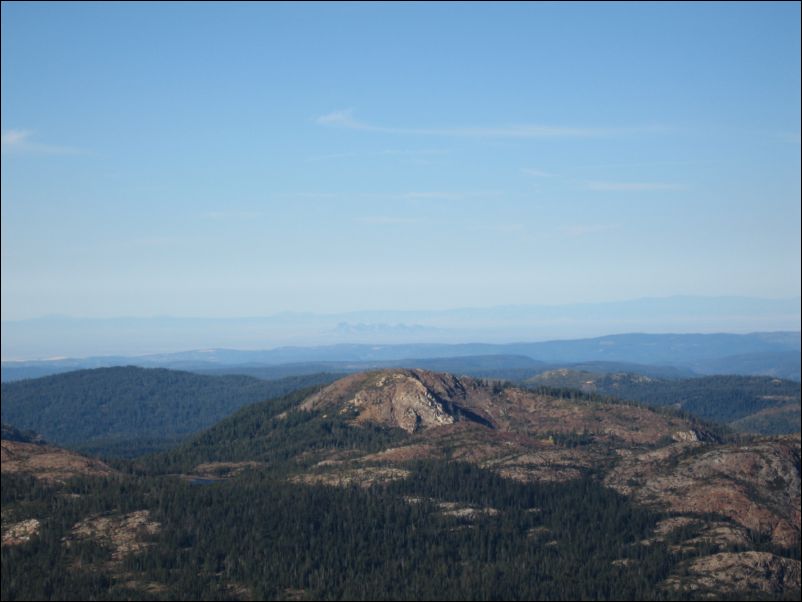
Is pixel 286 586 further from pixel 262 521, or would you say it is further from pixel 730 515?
pixel 730 515

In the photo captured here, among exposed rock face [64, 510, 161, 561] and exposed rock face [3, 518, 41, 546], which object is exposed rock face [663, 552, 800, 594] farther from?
exposed rock face [3, 518, 41, 546]

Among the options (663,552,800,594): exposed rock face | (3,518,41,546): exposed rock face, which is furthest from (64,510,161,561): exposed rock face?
(663,552,800,594): exposed rock face

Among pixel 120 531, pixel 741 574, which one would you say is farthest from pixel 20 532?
pixel 741 574

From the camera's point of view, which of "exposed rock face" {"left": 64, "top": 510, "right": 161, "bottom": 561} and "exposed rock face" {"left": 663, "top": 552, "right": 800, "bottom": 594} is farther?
"exposed rock face" {"left": 64, "top": 510, "right": 161, "bottom": 561}

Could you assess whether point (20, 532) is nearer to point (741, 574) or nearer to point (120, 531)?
point (120, 531)

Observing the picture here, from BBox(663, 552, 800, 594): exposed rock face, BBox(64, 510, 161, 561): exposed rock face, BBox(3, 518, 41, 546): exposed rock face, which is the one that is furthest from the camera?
BBox(3, 518, 41, 546): exposed rock face

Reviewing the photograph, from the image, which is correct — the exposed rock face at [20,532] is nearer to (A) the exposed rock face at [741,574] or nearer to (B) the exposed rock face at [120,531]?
(B) the exposed rock face at [120,531]

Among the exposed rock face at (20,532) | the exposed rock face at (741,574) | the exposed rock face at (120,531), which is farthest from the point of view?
the exposed rock face at (20,532)

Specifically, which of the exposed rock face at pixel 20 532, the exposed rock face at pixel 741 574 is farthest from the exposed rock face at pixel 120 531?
the exposed rock face at pixel 741 574
